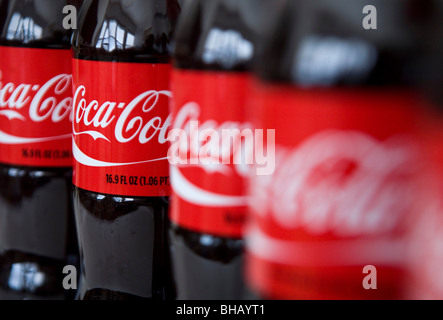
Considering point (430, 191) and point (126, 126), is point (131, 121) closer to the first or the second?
point (126, 126)

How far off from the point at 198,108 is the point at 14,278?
0.97m

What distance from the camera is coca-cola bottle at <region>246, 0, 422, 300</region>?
0.83m

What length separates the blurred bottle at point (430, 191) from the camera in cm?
79

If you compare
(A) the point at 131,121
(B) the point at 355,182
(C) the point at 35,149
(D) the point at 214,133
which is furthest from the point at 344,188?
(C) the point at 35,149

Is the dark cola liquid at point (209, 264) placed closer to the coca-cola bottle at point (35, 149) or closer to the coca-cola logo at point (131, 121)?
the coca-cola logo at point (131, 121)

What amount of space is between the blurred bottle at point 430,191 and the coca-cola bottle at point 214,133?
269 mm

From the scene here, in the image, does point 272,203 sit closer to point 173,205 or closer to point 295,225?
point 295,225

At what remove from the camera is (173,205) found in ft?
3.82

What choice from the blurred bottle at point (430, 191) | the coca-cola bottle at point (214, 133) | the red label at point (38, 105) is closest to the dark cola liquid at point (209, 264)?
the coca-cola bottle at point (214, 133)

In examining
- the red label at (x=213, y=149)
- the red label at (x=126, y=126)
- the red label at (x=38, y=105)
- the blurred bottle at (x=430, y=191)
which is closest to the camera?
the blurred bottle at (x=430, y=191)

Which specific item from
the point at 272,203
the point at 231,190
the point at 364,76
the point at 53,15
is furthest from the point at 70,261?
the point at 364,76

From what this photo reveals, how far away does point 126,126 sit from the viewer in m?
1.38

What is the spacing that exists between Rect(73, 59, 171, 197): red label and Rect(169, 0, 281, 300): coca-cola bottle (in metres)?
0.22
